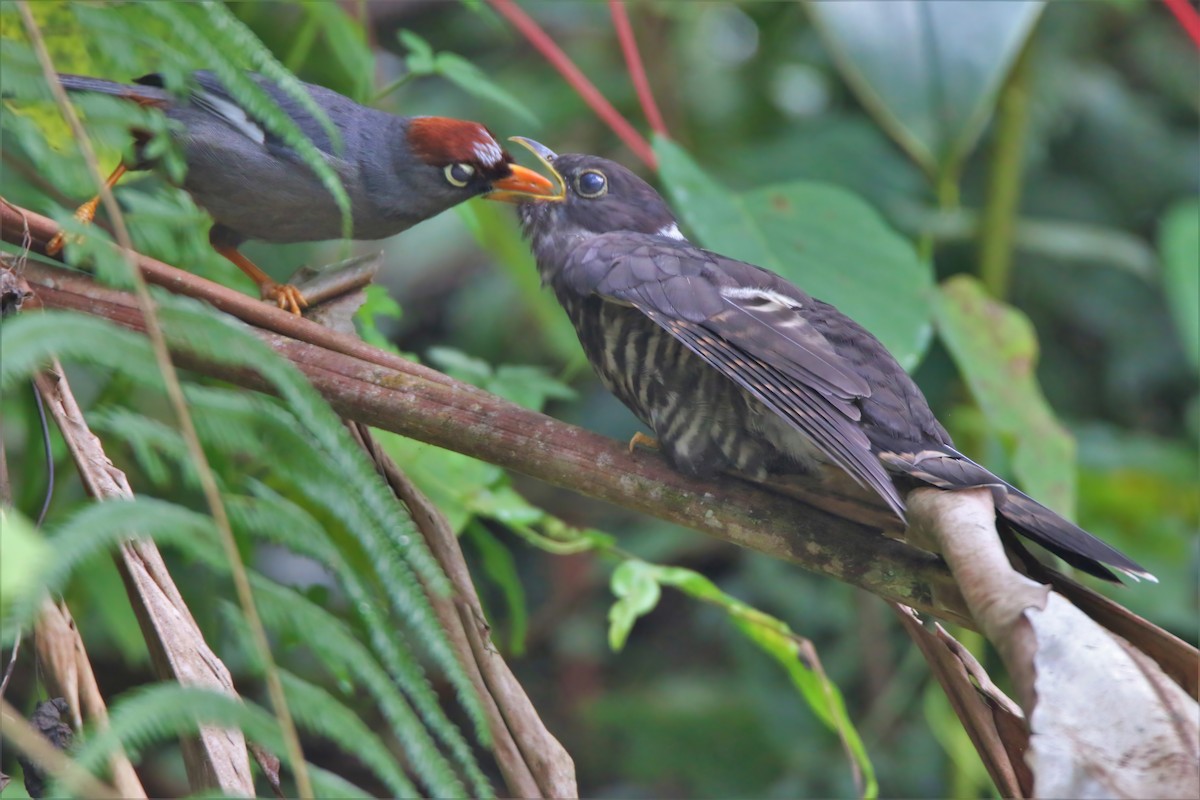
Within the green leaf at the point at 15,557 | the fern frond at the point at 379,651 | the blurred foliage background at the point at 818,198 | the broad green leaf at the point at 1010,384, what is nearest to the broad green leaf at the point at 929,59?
the broad green leaf at the point at 1010,384

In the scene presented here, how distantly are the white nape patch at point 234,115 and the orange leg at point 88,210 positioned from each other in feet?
0.80

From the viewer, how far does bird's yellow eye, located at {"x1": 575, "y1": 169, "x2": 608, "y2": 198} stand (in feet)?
10.6

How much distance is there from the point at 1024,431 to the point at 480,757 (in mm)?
2980

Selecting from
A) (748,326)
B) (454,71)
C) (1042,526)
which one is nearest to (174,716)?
(1042,526)

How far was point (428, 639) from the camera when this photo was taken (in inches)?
56.7

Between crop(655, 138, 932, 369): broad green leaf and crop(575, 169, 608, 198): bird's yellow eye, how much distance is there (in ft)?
0.57

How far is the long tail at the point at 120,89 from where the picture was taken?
252 cm

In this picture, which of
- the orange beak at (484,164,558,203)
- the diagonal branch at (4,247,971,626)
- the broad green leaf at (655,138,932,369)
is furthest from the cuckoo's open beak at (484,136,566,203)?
the diagonal branch at (4,247,971,626)

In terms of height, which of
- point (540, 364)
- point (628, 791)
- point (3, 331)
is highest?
point (3, 331)

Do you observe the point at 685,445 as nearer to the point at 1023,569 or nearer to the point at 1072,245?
the point at 1023,569

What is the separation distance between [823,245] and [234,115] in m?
1.54

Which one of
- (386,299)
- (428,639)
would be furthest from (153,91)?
(428,639)

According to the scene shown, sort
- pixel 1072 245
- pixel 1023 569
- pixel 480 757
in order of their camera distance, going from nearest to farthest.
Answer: pixel 1023 569, pixel 1072 245, pixel 480 757

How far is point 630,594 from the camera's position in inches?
104
